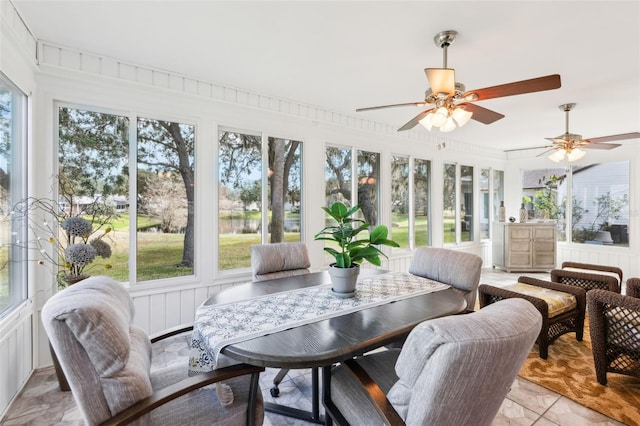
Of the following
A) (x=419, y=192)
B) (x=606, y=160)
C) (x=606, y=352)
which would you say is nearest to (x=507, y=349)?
(x=606, y=352)

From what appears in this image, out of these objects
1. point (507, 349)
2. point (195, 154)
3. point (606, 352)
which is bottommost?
point (606, 352)

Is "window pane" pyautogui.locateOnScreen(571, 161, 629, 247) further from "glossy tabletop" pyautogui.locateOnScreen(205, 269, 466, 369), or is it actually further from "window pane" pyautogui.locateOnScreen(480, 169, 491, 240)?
"glossy tabletop" pyautogui.locateOnScreen(205, 269, 466, 369)

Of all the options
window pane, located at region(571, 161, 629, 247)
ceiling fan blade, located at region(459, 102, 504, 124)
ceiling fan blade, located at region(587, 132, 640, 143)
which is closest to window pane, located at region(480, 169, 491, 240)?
window pane, located at region(571, 161, 629, 247)

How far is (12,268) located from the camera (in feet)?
7.29

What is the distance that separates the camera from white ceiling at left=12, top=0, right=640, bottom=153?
2.05 m

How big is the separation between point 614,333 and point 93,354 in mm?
3265

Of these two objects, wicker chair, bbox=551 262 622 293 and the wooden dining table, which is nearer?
the wooden dining table

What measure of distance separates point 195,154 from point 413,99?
8.82 feet

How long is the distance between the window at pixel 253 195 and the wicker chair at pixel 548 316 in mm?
2311

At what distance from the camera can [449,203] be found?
5945 mm

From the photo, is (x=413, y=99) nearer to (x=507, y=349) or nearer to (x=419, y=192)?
(x=419, y=192)

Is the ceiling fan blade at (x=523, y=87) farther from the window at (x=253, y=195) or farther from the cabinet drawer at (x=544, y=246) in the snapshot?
the cabinet drawer at (x=544, y=246)

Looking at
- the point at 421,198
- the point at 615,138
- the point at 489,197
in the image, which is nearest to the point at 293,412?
the point at 421,198

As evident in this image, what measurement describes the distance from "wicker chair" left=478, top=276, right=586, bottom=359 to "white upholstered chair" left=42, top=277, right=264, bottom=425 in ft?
7.97
